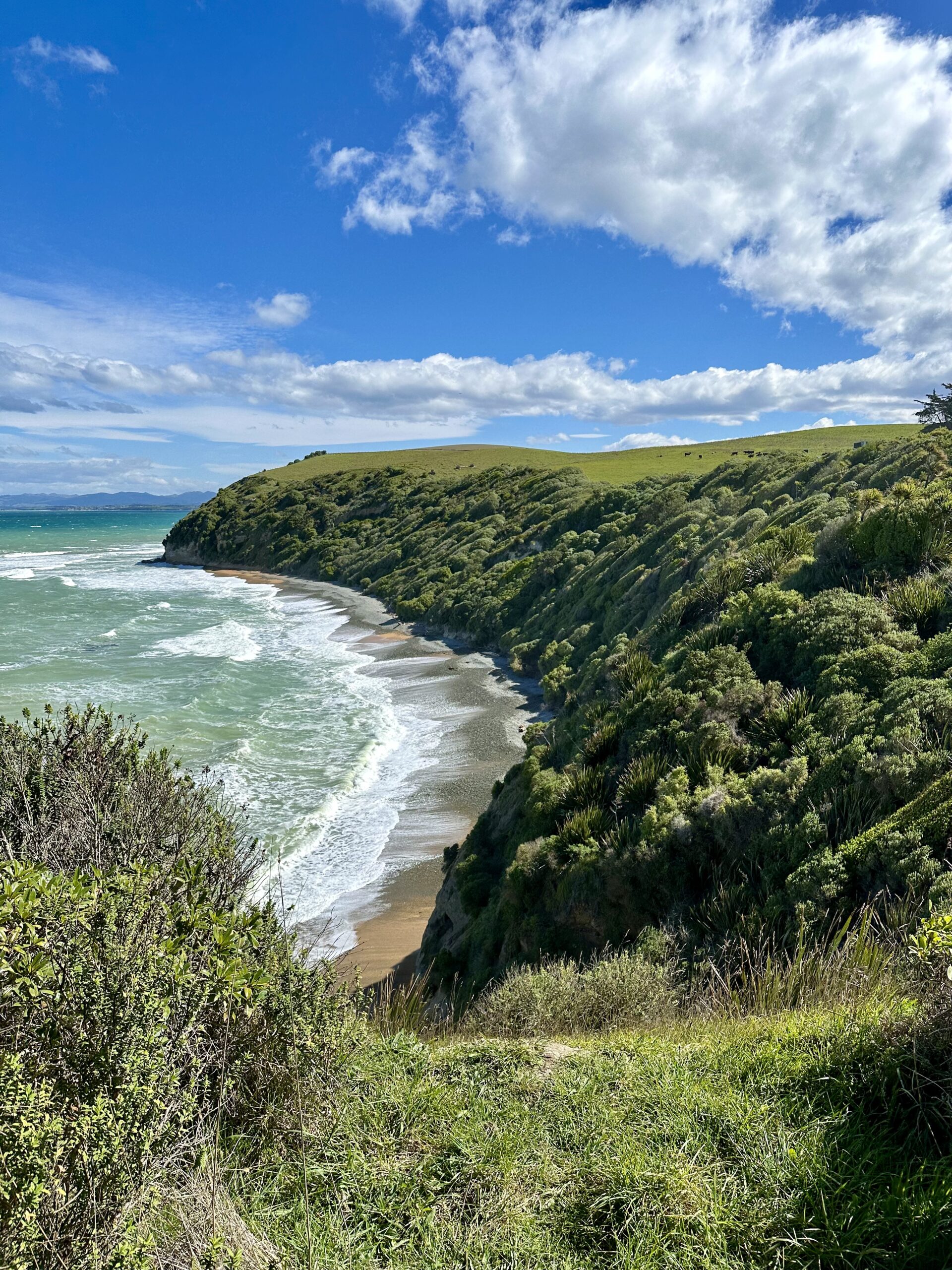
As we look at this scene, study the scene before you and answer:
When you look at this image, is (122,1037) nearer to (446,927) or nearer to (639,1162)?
(639,1162)

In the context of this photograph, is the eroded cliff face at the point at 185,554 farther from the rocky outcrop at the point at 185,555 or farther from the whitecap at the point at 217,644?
the whitecap at the point at 217,644

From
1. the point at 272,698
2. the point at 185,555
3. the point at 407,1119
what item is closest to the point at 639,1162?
the point at 407,1119

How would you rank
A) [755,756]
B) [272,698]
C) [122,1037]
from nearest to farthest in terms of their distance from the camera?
[122,1037], [755,756], [272,698]

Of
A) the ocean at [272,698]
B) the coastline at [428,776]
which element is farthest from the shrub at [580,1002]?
the ocean at [272,698]

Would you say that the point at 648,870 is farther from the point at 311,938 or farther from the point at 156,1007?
the point at 311,938

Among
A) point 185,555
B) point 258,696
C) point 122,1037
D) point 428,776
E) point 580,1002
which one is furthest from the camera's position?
point 185,555

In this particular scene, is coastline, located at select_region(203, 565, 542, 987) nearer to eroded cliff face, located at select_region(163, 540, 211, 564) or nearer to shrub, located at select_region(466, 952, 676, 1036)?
shrub, located at select_region(466, 952, 676, 1036)

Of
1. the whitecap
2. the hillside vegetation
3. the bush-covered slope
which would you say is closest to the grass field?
the bush-covered slope
